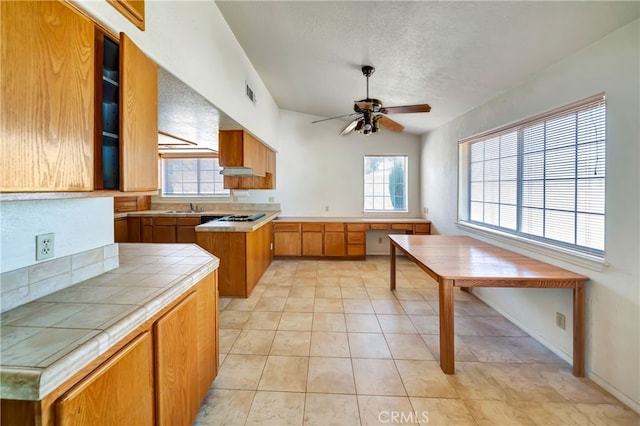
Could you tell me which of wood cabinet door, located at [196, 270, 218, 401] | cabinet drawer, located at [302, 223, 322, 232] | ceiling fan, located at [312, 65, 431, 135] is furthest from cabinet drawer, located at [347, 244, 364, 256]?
wood cabinet door, located at [196, 270, 218, 401]

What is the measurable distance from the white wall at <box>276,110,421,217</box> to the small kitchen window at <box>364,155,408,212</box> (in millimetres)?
130

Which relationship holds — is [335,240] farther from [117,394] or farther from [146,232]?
[117,394]

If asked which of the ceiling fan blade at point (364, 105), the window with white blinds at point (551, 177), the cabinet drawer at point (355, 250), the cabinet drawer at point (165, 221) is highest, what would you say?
the ceiling fan blade at point (364, 105)

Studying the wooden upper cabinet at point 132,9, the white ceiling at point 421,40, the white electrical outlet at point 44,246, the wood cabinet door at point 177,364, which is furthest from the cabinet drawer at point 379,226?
the white electrical outlet at point 44,246

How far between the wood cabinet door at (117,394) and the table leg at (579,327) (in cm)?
276

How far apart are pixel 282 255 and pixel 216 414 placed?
373 centimetres

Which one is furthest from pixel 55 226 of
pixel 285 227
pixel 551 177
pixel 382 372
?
pixel 285 227

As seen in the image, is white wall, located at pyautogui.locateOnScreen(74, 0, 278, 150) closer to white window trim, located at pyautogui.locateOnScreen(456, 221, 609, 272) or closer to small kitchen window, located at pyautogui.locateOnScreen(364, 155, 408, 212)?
small kitchen window, located at pyautogui.locateOnScreen(364, 155, 408, 212)

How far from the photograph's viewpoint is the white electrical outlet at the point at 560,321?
2.28 meters

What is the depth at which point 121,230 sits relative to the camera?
5.40m

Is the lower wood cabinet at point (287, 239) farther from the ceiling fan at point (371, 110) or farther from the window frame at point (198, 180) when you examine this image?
the ceiling fan at point (371, 110)

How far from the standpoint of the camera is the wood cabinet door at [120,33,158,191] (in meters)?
1.25

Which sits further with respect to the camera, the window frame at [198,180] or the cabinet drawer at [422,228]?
the window frame at [198,180]

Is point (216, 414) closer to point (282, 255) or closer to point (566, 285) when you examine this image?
point (566, 285)
